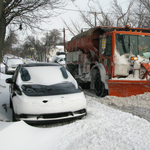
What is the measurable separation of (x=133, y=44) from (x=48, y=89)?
4.19 m

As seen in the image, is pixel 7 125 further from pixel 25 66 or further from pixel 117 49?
pixel 117 49

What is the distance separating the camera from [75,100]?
4.54m

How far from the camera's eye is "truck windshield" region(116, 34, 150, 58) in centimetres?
738

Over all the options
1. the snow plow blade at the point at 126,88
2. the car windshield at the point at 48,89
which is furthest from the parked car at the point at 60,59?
the car windshield at the point at 48,89

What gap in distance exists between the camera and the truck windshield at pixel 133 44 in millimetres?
7379

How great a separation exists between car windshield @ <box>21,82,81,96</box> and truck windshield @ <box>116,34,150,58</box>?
3.10 meters

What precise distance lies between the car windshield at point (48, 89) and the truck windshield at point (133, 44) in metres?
3.10

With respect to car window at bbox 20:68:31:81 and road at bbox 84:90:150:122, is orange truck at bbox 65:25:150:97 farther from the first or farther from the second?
car window at bbox 20:68:31:81

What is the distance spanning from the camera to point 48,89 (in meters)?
4.77

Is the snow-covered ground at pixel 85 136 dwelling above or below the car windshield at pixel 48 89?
below

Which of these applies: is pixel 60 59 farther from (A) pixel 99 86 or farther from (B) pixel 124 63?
(B) pixel 124 63

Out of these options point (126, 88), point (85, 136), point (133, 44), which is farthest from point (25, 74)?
point (133, 44)

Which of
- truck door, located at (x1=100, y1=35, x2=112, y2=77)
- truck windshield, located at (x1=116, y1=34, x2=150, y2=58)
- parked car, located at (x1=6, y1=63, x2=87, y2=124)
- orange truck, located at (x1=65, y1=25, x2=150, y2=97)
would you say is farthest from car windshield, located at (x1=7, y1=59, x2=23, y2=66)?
parked car, located at (x1=6, y1=63, x2=87, y2=124)

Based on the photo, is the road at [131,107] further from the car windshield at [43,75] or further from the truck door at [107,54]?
the car windshield at [43,75]
